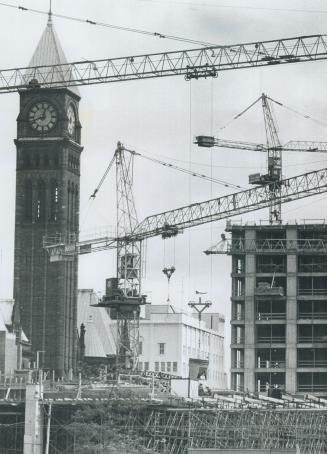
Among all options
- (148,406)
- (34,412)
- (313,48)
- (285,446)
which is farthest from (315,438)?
(313,48)

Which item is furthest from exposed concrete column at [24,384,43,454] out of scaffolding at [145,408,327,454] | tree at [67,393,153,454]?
scaffolding at [145,408,327,454]

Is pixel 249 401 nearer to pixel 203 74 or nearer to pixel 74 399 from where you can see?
pixel 74 399

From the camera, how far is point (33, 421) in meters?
163

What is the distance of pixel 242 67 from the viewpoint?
190250mm

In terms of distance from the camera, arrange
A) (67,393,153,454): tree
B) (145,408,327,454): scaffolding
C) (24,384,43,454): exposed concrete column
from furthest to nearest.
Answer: (24,384,43,454): exposed concrete column, (145,408,327,454): scaffolding, (67,393,153,454): tree

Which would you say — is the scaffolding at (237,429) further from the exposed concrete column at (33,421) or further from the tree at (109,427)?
the exposed concrete column at (33,421)

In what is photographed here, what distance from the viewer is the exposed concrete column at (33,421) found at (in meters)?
163

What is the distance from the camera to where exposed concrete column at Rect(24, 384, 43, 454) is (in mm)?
162625

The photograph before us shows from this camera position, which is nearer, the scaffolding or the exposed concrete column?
the scaffolding

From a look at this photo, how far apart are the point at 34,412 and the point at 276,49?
5213cm

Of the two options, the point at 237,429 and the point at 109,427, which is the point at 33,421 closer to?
the point at 109,427

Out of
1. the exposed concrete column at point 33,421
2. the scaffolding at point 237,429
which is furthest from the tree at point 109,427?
the exposed concrete column at point 33,421

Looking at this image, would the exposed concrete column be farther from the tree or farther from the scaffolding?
the scaffolding

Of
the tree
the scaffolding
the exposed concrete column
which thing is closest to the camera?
the tree
